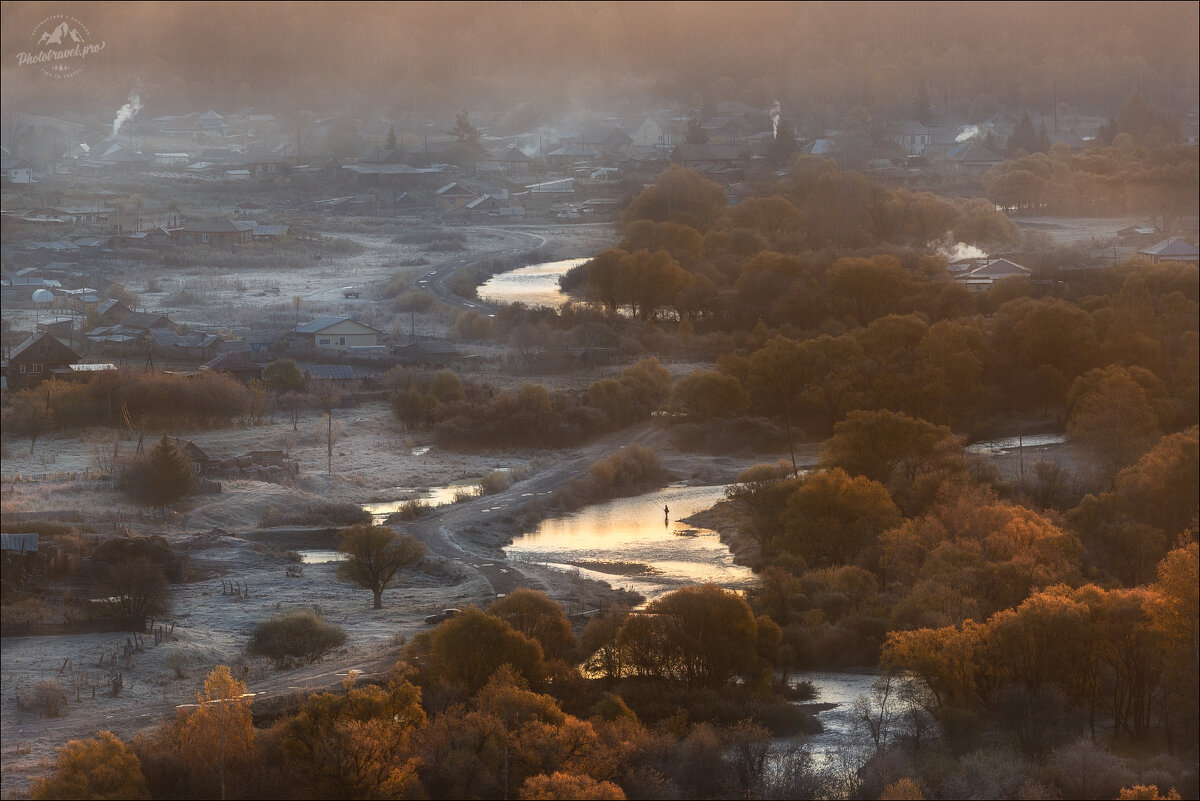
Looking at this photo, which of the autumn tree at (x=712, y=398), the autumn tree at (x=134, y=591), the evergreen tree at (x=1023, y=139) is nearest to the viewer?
the autumn tree at (x=134, y=591)

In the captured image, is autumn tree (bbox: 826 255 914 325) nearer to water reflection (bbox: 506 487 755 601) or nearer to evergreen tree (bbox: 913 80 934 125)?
water reflection (bbox: 506 487 755 601)

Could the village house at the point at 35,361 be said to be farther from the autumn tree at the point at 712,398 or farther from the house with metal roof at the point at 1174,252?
the house with metal roof at the point at 1174,252

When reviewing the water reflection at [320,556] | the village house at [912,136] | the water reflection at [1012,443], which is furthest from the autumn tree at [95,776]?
the village house at [912,136]

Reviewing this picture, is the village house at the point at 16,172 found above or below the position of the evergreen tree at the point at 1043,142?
below

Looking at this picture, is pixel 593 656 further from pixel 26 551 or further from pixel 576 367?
pixel 576 367

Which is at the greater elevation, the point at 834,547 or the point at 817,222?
the point at 817,222

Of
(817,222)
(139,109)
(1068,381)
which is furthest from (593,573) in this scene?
(139,109)

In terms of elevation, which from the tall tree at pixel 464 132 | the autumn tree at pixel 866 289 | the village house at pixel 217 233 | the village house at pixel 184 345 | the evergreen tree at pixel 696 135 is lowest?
the village house at pixel 184 345

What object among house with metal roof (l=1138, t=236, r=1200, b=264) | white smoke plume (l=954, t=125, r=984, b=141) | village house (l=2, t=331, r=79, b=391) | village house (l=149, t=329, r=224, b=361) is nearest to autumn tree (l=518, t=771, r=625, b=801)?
village house (l=2, t=331, r=79, b=391)
